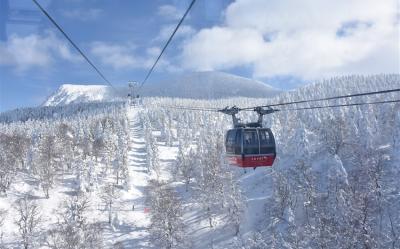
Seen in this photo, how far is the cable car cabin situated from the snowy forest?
23.4m

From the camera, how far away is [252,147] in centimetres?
1919

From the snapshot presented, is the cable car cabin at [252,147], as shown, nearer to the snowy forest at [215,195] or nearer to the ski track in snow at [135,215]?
the snowy forest at [215,195]

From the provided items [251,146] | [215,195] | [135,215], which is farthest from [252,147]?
[135,215]

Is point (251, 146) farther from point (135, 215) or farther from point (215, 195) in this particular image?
point (135, 215)

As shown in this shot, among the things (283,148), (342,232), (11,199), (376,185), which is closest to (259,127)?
(342,232)

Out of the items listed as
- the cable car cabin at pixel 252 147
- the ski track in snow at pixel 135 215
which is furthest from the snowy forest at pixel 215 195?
the cable car cabin at pixel 252 147

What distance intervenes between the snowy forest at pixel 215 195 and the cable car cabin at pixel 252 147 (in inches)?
922

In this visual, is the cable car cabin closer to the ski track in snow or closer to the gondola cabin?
the gondola cabin

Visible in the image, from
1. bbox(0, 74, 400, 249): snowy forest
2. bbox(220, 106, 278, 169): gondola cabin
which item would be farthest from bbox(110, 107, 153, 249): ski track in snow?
bbox(220, 106, 278, 169): gondola cabin

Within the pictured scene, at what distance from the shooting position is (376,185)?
5512cm

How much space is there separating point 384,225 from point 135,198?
5142 centimetres

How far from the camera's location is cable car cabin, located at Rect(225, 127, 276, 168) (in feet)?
62.6

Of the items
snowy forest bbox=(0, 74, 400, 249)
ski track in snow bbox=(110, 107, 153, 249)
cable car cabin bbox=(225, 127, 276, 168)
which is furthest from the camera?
ski track in snow bbox=(110, 107, 153, 249)

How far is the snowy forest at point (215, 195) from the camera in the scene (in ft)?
163
